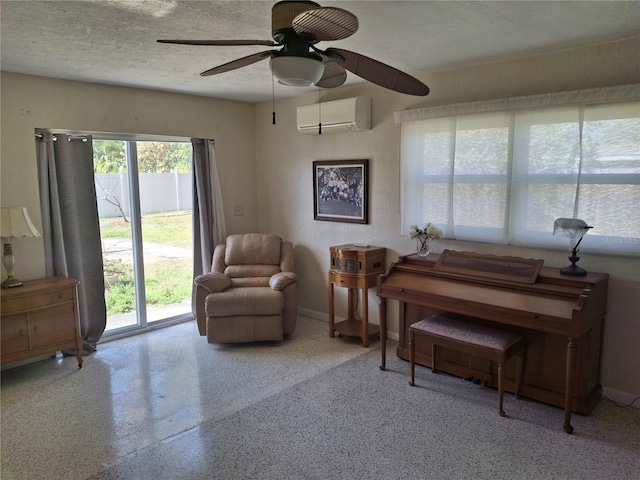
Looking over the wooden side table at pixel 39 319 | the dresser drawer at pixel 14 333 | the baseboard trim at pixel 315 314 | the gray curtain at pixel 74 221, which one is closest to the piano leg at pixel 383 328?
the baseboard trim at pixel 315 314

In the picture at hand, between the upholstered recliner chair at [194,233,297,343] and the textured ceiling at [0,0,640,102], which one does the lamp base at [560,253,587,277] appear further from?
the upholstered recliner chair at [194,233,297,343]

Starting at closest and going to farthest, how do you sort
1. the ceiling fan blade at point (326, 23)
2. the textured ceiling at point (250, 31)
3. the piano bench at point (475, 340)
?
the ceiling fan blade at point (326, 23)
the textured ceiling at point (250, 31)
the piano bench at point (475, 340)

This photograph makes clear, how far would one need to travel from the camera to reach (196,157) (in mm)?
4688

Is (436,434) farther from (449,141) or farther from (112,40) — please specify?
(112,40)

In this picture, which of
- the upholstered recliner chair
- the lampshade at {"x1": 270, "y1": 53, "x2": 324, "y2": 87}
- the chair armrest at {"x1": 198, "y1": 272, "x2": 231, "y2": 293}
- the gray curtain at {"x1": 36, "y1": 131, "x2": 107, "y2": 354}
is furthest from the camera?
the chair armrest at {"x1": 198, "y1": 272, "x2": 231, "y2": 293}

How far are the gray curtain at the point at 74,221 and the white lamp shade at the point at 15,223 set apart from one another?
32 centimetres

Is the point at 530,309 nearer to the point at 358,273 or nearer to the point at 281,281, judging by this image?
the point at 358,273

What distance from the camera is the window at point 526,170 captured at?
2809 mm

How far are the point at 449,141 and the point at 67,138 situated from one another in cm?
327

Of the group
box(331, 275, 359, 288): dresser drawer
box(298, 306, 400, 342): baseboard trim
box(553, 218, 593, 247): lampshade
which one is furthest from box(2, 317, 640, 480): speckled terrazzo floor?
box(553, 218, 593, 247): lampshade

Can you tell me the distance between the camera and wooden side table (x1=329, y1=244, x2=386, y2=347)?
3.96 meters

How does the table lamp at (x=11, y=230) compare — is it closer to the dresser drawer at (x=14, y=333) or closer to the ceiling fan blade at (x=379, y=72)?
the dresser drawer at (x=14, y=333)

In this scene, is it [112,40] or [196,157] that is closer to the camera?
[112,40]

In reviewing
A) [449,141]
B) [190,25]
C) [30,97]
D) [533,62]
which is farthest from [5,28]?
[533,62]
